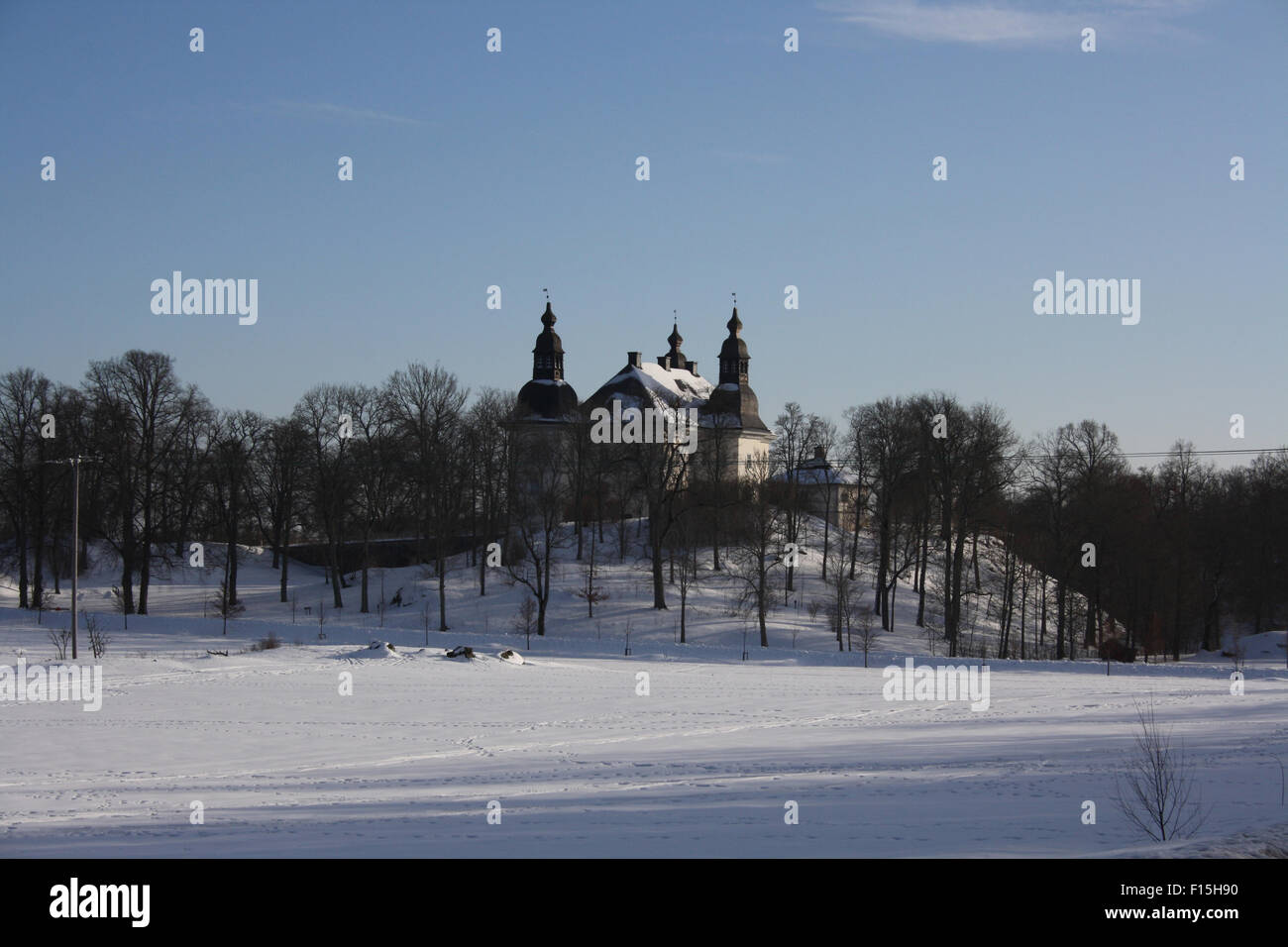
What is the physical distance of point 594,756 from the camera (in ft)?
70.0

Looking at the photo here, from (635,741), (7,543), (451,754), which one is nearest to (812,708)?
(635,741)

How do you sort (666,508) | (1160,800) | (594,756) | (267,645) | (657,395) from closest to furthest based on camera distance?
1. (1160,800)
2. (594,756)
3. (267,645)
4. (666,508)
5. (657,395)

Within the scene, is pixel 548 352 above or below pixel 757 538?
above

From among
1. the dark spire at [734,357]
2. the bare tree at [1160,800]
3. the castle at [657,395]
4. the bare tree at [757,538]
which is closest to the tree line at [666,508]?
the bare tree at [757,538]

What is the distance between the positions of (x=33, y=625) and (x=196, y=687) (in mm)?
21241

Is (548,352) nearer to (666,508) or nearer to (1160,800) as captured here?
(666,508)

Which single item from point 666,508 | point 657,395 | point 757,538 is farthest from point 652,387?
point 757,538

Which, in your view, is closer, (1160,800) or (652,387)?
(1160,800)

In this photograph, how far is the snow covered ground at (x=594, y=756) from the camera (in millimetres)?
14141

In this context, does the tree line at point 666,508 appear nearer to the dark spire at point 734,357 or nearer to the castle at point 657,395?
the castle at point 657,395

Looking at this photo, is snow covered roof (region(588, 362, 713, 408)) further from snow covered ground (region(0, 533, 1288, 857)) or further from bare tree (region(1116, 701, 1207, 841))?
bare tree (region(1116, 701, 1207, 841))

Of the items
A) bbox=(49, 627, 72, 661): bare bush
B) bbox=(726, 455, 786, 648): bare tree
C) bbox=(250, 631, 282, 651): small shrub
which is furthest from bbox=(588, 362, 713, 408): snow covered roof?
bbox=(49, 627, 72, 661): bare bush

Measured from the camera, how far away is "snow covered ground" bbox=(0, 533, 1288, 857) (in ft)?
46.4
